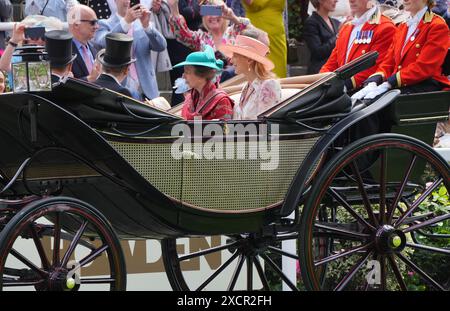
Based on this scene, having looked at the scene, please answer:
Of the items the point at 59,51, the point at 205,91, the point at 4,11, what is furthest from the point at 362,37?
the point at 4,11

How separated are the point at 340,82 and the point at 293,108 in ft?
1.12

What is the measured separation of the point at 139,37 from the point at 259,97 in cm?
247

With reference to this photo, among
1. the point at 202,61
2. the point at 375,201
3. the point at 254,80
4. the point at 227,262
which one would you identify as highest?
the point at 202,61

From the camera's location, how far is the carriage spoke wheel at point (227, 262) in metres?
6.07

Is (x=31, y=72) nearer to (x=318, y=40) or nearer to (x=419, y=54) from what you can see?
(x=419, y=54)

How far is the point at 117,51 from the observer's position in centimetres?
593

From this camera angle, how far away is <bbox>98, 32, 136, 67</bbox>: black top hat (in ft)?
19.2

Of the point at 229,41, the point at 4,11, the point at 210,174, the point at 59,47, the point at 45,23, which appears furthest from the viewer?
the point at 4,11

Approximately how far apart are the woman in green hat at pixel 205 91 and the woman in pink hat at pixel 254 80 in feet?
0.29

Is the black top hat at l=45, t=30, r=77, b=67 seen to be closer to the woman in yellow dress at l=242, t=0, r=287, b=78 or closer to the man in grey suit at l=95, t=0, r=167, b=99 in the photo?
the man in grey suit at l=95, t=0, r=167, b=99

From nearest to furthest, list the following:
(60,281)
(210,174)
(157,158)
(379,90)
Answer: (60,281)
(157,158)
(210,174)
(379,90)

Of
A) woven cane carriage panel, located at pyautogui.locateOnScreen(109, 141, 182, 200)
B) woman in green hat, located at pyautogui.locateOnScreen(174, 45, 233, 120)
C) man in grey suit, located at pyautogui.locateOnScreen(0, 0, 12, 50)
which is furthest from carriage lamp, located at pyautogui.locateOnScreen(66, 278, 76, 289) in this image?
man in grey suit, located at pyautogui.locateOnScreen(0, 0, 12, 50)

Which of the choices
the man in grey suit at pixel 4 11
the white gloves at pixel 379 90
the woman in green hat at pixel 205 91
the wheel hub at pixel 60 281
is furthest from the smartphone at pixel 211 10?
the wheel hub at pixel 60 281
